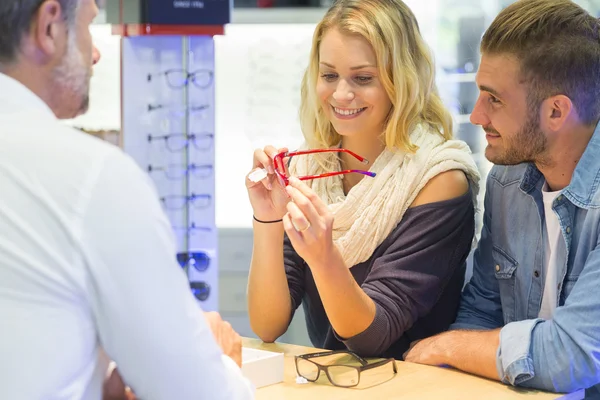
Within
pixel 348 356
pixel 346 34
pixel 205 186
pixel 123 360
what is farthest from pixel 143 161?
pixel 123 360

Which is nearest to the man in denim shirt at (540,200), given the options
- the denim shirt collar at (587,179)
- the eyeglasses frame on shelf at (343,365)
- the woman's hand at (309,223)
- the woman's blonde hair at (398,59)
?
the denim shirt collar at (587,179)

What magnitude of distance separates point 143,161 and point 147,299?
292cm

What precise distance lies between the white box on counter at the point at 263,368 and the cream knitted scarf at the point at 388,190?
22.3 inches

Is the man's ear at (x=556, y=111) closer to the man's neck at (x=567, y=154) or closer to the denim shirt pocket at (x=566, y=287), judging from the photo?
the man's neck at (x=567, y=154)

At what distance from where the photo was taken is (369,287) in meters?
2.37

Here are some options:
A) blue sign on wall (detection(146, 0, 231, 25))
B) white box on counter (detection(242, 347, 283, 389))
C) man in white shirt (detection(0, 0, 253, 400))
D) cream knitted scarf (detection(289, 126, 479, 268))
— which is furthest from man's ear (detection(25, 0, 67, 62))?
blue sign on wall (detection(146, 0, 231, 25))

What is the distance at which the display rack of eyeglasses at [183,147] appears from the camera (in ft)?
13.1

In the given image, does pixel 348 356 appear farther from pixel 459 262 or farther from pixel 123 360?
pixel 123 360

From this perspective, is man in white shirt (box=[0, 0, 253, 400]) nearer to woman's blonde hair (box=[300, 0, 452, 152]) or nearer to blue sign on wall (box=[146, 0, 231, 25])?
woman's blonde hair (box=[300, 0, 452, 152])

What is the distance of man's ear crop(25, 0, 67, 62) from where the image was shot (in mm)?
1192

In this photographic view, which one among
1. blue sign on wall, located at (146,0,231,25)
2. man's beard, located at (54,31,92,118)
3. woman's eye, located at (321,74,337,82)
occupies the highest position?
man's beard, located at (54,31,92,118)

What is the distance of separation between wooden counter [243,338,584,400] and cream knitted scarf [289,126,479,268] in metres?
0.48

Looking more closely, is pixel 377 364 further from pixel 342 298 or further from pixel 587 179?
pixel 587 179

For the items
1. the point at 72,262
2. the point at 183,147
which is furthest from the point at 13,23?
the point at 183,147
